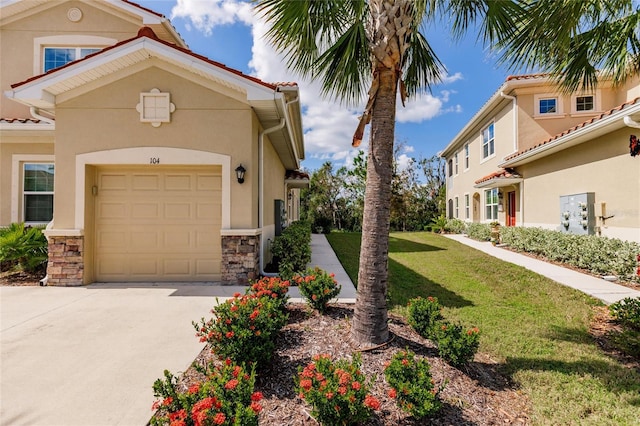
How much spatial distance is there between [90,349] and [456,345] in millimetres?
4524

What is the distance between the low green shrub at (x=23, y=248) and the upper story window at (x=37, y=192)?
1713mm

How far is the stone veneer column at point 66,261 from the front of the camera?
6.98 meters

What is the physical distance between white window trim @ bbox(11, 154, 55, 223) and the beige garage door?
3.89m

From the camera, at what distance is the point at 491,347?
172 inches

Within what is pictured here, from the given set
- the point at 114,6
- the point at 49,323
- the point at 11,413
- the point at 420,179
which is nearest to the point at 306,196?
the point at 420,179

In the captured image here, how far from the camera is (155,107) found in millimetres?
7035

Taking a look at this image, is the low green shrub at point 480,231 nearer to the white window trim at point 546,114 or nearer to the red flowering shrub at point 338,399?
the white window trim at point 546,114

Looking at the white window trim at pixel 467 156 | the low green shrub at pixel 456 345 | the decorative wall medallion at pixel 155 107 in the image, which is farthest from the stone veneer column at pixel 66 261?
the white window trim at pixel 467 156

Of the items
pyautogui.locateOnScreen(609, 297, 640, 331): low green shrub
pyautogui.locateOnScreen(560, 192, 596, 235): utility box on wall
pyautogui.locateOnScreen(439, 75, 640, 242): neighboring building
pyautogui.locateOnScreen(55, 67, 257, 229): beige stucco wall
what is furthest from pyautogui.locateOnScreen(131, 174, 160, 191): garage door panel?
pyautogui.locateOnScreen(560, 192, 596, 235): utility box on wall

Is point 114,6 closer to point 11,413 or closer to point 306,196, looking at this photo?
point 11,413

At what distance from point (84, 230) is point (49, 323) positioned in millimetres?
2671

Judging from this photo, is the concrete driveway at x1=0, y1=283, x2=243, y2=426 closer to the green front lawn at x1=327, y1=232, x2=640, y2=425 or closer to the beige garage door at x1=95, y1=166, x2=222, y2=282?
the beige garage door at x1=95, y1=166, x2=222, y2=282

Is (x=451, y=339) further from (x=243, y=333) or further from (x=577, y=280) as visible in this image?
(x=577, y=280)

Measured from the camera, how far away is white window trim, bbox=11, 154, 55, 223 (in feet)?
30.7
